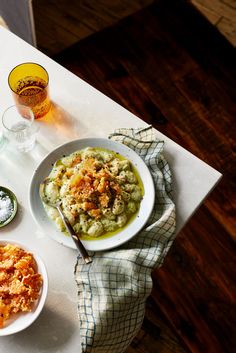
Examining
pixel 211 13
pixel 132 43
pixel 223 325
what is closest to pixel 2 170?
pixel 223 325

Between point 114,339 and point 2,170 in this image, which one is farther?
point 2,170

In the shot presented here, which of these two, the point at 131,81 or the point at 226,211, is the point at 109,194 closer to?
the point at 226,211

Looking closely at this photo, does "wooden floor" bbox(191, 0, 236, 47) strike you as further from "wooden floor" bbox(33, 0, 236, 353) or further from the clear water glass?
the clear water glass

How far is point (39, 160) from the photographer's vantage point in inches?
52.9

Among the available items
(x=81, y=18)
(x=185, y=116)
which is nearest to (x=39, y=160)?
(x=185, y=116)

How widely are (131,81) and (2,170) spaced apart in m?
1.31

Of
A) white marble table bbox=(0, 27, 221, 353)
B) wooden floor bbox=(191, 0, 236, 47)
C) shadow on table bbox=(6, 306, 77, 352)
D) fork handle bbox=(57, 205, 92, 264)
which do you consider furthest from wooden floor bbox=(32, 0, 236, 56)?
shadow on table bbox=(6, 306, 77, 352)

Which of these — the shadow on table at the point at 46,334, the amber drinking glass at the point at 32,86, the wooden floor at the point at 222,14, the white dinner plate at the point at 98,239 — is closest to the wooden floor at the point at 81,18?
the wooden floor at the point at 222,14

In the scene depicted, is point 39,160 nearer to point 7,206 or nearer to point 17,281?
point 7,206

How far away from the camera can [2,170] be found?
4.33 feet

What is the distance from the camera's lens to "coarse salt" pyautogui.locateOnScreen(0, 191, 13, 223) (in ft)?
4.07

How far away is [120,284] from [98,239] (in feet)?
0.42

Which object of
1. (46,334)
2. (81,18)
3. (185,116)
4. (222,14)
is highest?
(222,14)

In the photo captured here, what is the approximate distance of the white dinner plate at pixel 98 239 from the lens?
117cm
